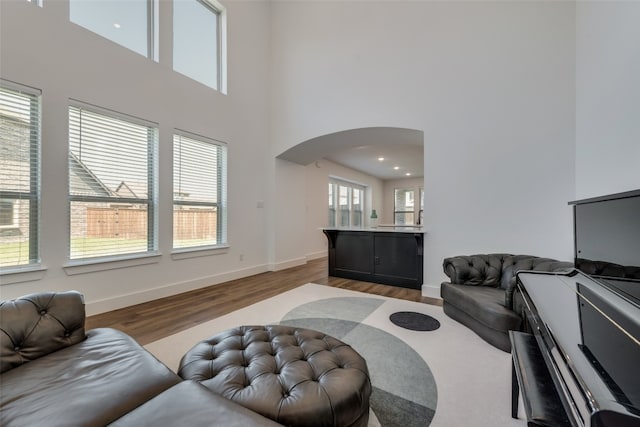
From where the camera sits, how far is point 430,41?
147 inches

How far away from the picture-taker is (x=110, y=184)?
315 centimetres

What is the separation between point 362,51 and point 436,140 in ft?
6.55

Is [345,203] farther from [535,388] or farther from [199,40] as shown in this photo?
[535,388]

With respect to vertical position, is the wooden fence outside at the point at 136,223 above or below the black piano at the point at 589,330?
above

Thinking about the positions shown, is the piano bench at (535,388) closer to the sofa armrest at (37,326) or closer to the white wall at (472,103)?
the sofa armrest at (37,326)

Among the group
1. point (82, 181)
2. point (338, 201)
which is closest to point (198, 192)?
point (82, 181)

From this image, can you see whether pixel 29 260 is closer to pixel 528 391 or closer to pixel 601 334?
pixel 528 391

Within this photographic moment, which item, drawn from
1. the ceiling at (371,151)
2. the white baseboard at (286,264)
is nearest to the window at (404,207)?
the ceiling at (371,151)

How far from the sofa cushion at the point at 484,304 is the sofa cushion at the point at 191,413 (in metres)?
2.08

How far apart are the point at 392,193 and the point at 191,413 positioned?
1099cm

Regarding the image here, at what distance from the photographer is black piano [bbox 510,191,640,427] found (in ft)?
2.10

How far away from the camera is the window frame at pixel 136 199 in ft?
→ 9.32

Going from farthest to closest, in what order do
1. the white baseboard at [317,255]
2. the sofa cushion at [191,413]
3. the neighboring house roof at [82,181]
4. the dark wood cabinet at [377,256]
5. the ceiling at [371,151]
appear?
the white baseboard at [317,255], the ceiling at [371,151], the dark wood cabinet at [377,256], the neighboring house roof at [82,181], the sofa cushion at [191,413]

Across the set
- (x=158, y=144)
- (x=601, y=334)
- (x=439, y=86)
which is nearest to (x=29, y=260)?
(x=158, y=144)
